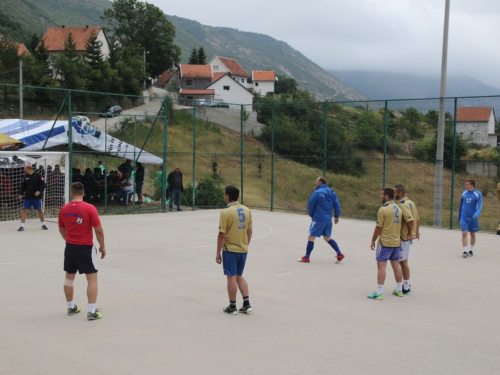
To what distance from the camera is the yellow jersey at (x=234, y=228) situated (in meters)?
7.69

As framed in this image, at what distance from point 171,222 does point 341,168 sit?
33.7 ft

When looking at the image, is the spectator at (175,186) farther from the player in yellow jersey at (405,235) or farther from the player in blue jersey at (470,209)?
the player in yellow jersey at (405,235)

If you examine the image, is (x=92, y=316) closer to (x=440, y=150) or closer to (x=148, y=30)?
(x=440, y=150)

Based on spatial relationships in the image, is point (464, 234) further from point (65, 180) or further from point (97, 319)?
point (65, 180)

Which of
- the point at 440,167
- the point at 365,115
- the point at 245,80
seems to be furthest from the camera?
the point at 245,80

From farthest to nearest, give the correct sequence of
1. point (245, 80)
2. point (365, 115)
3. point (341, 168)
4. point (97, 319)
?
point (245, 80)
point (365, 115)
point (341, 168)
point (97, 319)

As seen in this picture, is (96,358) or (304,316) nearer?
(96,358)

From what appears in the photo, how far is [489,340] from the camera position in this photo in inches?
273

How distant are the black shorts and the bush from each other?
15.6 meters

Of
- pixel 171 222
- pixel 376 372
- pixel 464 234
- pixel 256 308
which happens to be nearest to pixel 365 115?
pixel 171 222

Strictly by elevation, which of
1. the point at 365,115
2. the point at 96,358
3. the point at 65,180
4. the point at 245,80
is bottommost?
the point at 96,358

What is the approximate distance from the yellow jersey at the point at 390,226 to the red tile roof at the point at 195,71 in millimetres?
92959

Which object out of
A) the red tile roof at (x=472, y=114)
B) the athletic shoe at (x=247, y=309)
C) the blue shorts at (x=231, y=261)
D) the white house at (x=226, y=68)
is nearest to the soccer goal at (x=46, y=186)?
the blue shorts at (x=231, y=261)

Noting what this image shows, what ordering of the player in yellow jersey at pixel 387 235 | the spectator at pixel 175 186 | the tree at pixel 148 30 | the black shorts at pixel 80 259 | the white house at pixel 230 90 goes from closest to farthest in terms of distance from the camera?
the black shorts at pixel 80 259 → the player in yellow jersey at pixel 387 235 → the spectator at pixel 175 186 → the tree at pixel 148 30 → the white house at pixel 230 90
